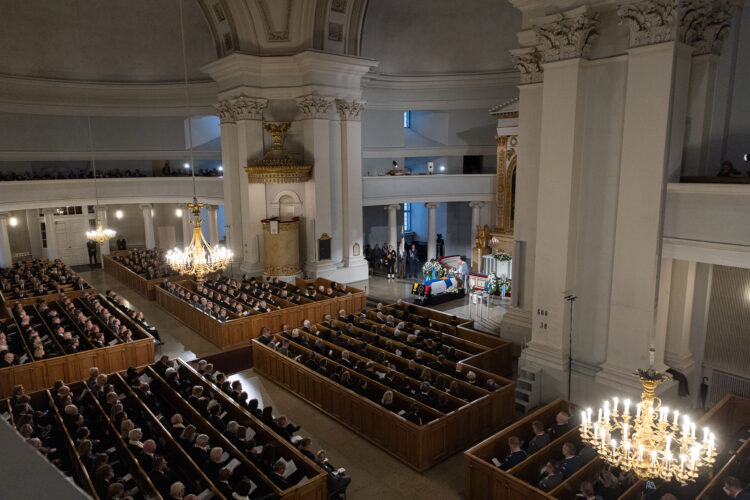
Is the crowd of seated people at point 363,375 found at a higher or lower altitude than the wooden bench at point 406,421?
higher

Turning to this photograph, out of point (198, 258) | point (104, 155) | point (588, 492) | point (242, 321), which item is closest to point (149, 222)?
point (104, 155)

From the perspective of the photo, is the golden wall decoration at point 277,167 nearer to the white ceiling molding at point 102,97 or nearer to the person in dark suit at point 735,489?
the white ceiling molding at point 102,97

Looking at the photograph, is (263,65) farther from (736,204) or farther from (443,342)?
(736,204)

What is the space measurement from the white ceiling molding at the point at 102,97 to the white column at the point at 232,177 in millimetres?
4219

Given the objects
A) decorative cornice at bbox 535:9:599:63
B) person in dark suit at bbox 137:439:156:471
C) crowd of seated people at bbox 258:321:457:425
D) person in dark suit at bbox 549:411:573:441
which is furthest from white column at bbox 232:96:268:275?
person in dark suit at bbox 549:411:573:441

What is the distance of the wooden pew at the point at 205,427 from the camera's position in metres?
6.14

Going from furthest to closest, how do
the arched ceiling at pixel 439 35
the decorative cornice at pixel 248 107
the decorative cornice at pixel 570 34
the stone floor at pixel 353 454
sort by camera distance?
1. the arched ceiling at pixel 439 35
2. the decorative cornice at pixel 248 107
3. the decorative cornice at pixel 570 34
4. the stone floor at pixel 353 454

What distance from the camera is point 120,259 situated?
21.1 metres

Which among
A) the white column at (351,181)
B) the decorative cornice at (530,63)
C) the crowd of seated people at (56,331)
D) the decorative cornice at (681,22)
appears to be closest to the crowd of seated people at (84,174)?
the white column at (351,181)

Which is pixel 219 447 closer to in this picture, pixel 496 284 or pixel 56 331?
pixel 56 331

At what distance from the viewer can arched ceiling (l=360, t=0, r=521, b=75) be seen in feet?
65.8

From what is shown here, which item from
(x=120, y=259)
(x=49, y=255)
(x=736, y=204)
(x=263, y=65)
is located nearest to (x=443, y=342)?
(x=736, y=204)

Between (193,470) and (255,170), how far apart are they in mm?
12173

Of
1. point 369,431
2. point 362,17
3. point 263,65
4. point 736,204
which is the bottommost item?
point 369,431
